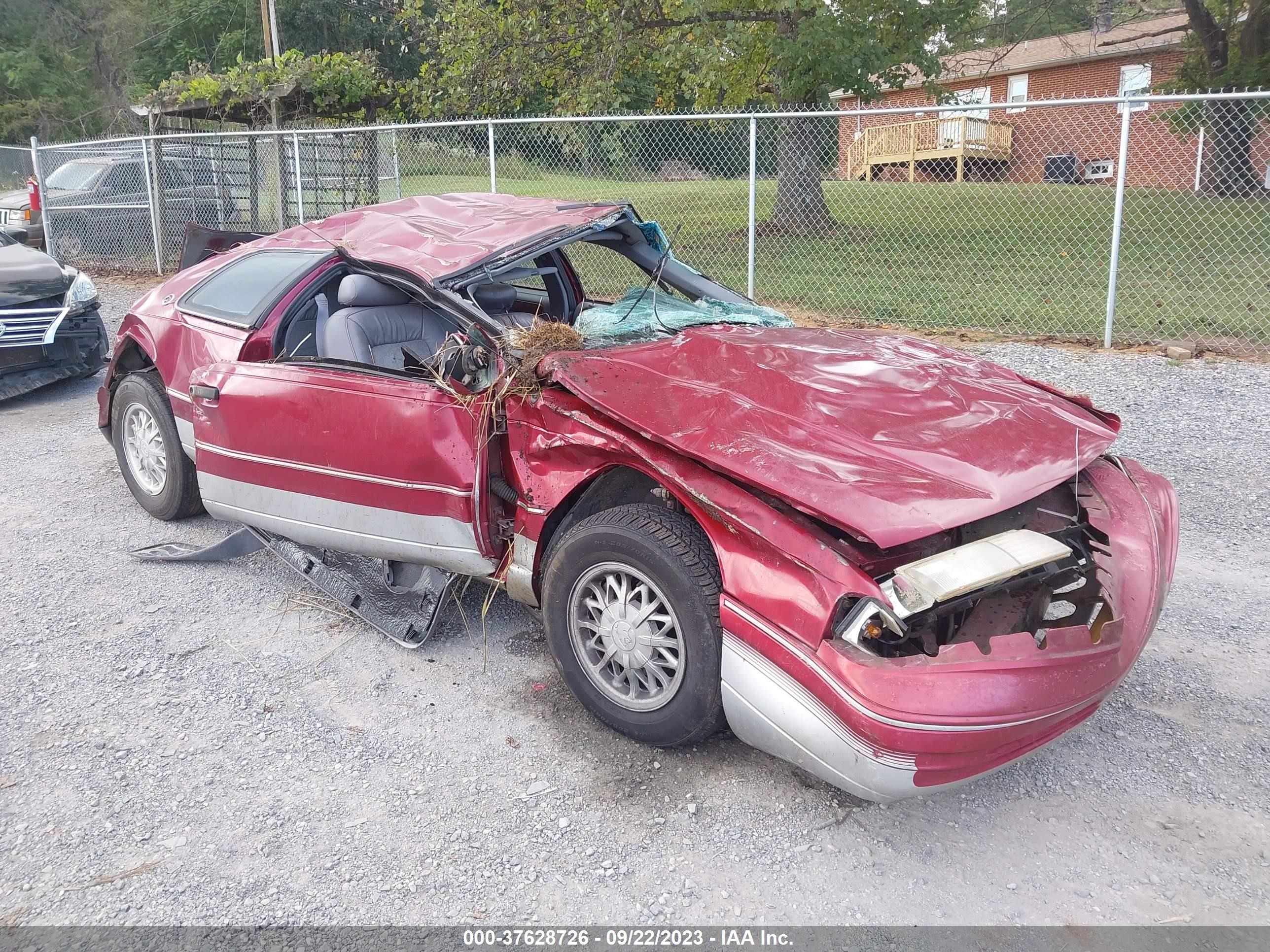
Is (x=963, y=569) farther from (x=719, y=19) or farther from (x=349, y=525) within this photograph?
(x=719, y=19)

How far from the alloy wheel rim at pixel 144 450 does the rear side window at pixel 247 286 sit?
72 centimetres

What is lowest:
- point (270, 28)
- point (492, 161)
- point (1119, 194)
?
point (1119, 194)

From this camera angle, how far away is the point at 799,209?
12.8 metres

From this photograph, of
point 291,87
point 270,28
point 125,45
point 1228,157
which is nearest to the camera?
point 291,87

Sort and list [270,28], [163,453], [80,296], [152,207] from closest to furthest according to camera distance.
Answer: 1. [163,453]
2. [80,296]
3. [152,207]
4. [270,28]

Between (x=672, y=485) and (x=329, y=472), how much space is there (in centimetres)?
173

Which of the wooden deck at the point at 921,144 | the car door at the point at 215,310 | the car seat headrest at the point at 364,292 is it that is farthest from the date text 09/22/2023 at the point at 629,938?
the wooden deck at the point at 921,144

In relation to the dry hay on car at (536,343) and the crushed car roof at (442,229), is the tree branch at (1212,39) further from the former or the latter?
the dry hay on car at (536,343)

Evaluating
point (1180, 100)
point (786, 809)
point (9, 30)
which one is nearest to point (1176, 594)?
point (786, 809)

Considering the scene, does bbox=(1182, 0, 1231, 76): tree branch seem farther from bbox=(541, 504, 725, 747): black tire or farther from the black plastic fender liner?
bbox=(541, 504, 725, 747): black tire

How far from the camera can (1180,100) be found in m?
7.98

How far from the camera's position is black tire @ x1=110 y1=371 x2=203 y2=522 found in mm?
5113

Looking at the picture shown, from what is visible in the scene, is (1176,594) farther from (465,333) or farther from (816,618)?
(465,333)

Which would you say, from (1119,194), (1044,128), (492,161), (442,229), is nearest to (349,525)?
(442,229)
